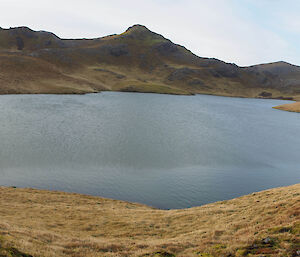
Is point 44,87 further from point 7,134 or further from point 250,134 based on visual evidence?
point 250,134

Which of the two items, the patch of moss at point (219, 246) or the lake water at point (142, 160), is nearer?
the patch of moss at point (219, 246)

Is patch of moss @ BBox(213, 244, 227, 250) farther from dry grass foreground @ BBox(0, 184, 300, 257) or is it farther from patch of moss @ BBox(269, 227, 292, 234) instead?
patch of moss @ BBox(269, 227, 292, 234)

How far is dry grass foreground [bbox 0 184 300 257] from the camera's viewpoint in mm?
14594

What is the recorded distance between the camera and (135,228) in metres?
21.5

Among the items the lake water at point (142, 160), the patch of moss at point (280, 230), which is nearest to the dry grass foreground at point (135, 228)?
the patch of moss at point (280, 230)

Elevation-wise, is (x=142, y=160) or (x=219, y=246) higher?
(x=219, y=246)

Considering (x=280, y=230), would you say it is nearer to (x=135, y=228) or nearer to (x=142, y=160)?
(x=135, y=228)

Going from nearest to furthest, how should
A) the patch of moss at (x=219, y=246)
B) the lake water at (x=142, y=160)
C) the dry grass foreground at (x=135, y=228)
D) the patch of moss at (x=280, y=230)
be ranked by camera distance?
the dry grass foreground at (x=135, y=228), the patch of moss at (x=219, y=246), the patch of moss at (x=280, y=230), the lake water at (x=142, y=160)

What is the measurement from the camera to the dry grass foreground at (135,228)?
14.6 meters

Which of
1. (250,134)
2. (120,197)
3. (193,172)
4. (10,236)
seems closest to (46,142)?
(120,197)

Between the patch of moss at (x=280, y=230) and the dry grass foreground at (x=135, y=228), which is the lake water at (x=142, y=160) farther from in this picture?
Answer: the patch of moss at (x=280, y=230)

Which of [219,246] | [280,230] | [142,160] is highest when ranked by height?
[280,230]

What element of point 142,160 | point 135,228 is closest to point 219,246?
point 135,228

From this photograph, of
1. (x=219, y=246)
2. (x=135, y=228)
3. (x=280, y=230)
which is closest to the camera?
(x=219, y=246)
